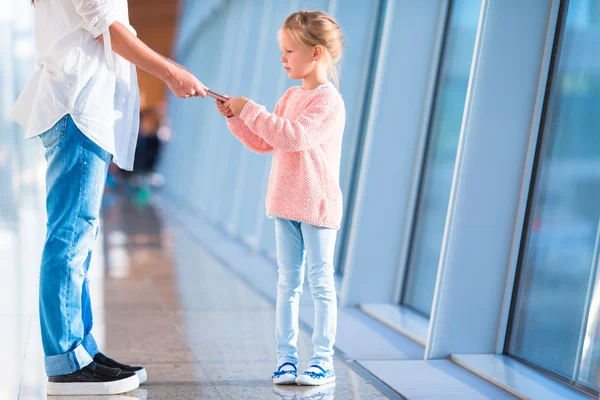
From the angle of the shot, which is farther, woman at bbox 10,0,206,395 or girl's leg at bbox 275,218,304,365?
girl's leg at bbox 275,218,304,365

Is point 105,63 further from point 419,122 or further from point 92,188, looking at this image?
point 419,122

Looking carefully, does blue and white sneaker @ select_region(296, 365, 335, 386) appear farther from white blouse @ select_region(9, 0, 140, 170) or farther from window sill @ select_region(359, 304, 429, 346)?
white blouse @ select_region(9, 0, 140, 170)

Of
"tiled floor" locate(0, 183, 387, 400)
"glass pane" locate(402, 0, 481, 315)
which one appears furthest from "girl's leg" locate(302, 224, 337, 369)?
"glass pane" locate(402, 0, 481, 315)

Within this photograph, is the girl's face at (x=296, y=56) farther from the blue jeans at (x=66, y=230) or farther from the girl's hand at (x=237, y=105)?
the blue jeans at (x=66, y=230)

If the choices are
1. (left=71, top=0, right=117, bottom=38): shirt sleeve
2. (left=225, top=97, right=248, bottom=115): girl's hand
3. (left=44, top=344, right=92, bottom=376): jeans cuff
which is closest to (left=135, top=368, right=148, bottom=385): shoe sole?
(left=44, top=344, right=92, bottom=376): jeans cuff

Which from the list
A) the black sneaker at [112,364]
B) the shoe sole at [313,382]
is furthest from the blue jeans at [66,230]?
the shoe sole at [313,382]

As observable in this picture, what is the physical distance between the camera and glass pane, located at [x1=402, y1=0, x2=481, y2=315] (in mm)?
3844

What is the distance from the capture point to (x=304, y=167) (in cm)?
264

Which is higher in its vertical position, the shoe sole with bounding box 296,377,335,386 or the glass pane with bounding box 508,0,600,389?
the glass pane with bounding box 508,0,600,389

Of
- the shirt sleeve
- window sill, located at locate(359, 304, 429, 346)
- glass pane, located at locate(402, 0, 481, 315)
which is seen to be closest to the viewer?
the shirt sleeve

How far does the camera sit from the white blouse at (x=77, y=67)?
238 cm

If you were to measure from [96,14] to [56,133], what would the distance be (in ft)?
1.27

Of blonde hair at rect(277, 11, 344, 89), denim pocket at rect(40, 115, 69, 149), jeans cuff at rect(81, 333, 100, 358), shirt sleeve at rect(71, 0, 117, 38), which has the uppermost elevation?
blonde hair at rect(277, 11, 344, 89)

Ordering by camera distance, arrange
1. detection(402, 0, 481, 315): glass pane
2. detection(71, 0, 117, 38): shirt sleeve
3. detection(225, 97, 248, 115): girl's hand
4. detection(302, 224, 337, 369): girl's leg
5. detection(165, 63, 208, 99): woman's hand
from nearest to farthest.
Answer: detection(71, 0, 117, 38): shirt sleeve → detection(165, 63, 208, 99): woman's hand → detection(225, 97, 248, 115): girl's hand → detection(302, 224, 337, 369): girl's leg → detection(402, 0, 481, 315): glass pane
